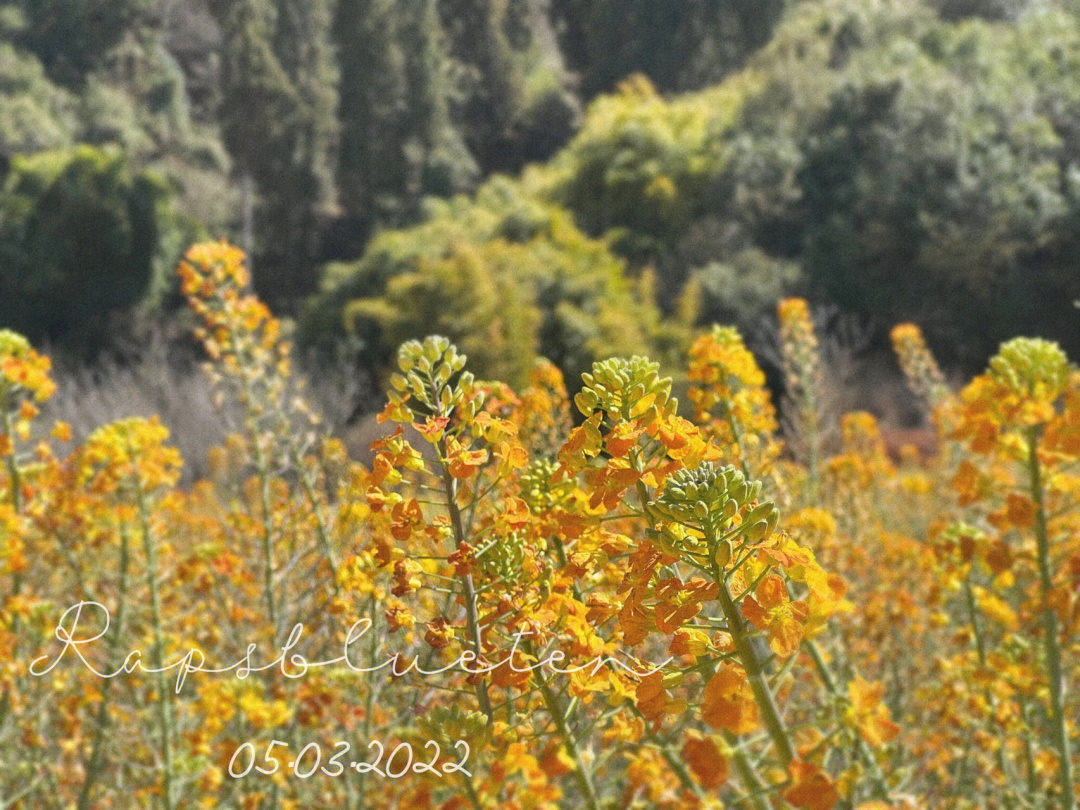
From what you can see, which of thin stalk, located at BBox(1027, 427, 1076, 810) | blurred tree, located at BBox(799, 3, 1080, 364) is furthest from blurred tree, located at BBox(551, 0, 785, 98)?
thin stalk, located at BBox(1027, 427, 1076, 810)

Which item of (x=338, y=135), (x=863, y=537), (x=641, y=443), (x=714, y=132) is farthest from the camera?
(x=338, y=135)

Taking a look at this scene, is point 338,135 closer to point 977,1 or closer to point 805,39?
point 805,39

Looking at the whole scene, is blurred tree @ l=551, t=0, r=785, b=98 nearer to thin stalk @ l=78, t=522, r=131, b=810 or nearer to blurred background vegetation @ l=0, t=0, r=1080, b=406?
blurred background vegetation @ l=0, t=0, r=1080, b=406

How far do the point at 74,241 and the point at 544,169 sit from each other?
8713 mm

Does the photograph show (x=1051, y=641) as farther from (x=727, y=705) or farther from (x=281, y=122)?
(x=281, y=122)

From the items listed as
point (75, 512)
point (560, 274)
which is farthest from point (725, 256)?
point (75, 512)

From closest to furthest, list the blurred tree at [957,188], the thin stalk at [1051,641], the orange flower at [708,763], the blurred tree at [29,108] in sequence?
the orange flower at [708,763] < the thin stalk at [1051,641] < the blurred tree at [957,188] < the blurred tree at [29,108]

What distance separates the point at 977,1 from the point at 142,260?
1519cm

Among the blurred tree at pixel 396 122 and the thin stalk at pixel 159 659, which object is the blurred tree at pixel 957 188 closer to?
the blurred tree at pixel 396 122

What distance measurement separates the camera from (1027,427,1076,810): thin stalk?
1.70m

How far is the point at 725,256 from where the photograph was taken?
14.1 meters

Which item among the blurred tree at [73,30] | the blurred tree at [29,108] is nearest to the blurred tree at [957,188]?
the blurred tree at [29,108]

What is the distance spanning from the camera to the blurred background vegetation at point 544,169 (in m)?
12.8

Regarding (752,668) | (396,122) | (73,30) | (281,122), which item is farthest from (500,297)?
(73,30)
